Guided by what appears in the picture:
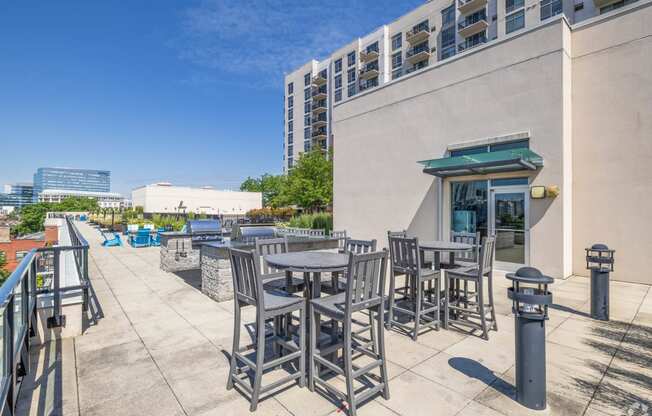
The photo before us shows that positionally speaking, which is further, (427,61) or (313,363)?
(427,61)

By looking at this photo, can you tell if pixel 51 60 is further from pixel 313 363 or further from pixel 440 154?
pixel 313 363

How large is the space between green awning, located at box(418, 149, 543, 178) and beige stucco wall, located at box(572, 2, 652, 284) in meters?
1.30

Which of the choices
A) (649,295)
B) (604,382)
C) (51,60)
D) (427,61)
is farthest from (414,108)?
(427,61)

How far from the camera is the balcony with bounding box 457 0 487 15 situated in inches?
1030

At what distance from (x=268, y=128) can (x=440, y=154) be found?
170ft

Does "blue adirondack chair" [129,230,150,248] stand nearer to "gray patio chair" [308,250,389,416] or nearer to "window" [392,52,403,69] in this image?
"gray patio chair" [308,250,389,416]

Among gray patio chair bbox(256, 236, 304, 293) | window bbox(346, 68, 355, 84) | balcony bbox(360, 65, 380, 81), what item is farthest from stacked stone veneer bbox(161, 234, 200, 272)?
window bbox(346, 68, 355, 84)

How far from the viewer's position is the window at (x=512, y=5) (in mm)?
23744

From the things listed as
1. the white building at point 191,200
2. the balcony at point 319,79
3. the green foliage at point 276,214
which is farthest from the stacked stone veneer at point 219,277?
the balcony at point 319,79

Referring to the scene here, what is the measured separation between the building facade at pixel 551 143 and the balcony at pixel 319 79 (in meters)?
38.9

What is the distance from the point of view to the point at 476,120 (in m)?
7.97

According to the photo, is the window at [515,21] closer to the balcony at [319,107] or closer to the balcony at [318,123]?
the balcony at [318,123]

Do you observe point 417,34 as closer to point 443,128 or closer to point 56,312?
point 443,128

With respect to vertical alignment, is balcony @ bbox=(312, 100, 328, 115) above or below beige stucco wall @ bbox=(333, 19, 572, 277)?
above
